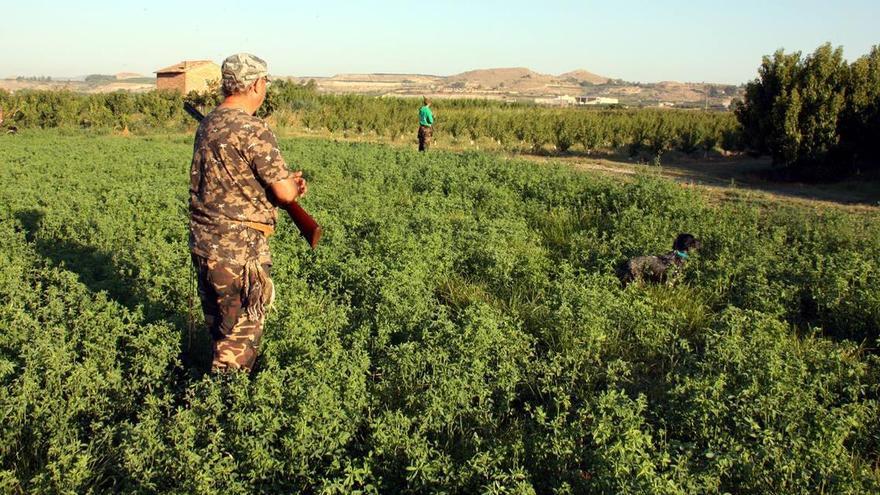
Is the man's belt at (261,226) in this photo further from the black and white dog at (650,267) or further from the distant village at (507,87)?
the distant village at (507,87)

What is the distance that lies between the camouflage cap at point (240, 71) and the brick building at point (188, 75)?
43855mm

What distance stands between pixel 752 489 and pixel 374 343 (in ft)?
7.91

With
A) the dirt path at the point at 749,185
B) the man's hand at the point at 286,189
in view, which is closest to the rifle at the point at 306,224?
the man's hand at the point at 286,189

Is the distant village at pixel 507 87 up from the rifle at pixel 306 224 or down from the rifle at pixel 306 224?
up

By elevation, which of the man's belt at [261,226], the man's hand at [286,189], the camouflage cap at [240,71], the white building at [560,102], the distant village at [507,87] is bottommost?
the man's belt at [261,226]

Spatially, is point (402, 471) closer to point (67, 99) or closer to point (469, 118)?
point (469, 118)

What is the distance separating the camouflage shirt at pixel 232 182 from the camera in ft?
11.9

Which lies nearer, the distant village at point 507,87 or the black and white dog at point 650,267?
the black and white dog at point 650,267

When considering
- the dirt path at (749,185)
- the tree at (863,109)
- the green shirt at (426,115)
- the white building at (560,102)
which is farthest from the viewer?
the white building at (560,102)

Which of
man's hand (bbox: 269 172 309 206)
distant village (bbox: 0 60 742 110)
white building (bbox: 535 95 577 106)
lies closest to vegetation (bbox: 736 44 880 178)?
man's hand (bbox: 269 172 309 206)

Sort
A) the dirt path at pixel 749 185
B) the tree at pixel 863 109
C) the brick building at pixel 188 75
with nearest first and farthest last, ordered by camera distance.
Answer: the dirt path at pixel 749 185 → the tree at pixel 863 109 → the brick building at pixel 188 75

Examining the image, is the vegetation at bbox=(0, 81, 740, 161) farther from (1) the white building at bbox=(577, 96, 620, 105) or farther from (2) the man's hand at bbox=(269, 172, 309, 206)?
(1) the white building at bbox=(577, 96, 620, 105)

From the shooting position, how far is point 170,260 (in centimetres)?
586

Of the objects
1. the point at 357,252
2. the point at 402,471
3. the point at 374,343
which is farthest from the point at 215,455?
the point at 357,252
